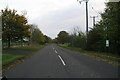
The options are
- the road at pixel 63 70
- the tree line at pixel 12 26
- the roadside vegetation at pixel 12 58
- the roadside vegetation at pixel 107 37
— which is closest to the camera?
the road at pixel 63 70

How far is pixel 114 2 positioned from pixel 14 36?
79.5 ft

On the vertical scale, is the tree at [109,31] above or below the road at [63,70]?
above

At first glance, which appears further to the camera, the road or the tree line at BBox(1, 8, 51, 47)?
the tree line at BBox(1, 8, 51, 47)

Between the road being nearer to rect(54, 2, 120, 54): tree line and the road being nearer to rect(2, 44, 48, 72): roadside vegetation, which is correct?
rect(2, 44, 48, 72): roadside vegetation

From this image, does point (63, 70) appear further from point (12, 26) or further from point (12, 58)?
point (12, 26)

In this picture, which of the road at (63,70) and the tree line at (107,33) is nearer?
the road at (63,70)

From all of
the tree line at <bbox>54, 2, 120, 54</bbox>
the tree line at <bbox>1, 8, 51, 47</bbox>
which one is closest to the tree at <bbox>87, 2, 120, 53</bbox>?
the tree line at <bbox>54, 2, 120, 54</bbox>

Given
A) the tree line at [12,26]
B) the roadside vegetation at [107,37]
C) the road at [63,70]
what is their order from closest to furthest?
the road at [63,70] < the roadside vegetation at [107,37] < the tree line at [12,26]

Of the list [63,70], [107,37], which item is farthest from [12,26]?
[63,70]

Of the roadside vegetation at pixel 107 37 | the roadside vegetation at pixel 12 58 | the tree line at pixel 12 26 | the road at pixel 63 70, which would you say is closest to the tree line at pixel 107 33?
the roadside vegetation at pixel 107 37

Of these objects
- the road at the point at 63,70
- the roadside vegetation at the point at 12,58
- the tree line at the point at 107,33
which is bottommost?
the roadside vegetation at the point at 12,58

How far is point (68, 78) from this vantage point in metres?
9.06

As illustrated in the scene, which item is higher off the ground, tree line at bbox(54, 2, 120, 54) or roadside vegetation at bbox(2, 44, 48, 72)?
tree line at bbox(54, 2, 120, 54)

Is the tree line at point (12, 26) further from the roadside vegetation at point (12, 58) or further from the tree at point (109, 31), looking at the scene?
the tree at point (109, 31)
